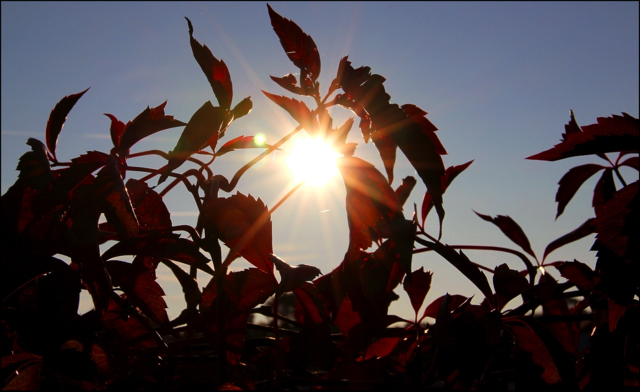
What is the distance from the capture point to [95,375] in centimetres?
55

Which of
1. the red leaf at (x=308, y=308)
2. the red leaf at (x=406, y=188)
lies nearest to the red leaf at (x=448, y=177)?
the red leaf at (x=406, y=188)

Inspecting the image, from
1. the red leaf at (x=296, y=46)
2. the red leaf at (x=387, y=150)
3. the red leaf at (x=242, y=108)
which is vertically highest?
the red leaf at (x=296, y=46)

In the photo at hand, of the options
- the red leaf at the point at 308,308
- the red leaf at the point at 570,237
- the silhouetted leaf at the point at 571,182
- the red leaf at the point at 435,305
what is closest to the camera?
the red leaf at the point at 308,308

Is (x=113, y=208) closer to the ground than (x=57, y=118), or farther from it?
closer to the ground

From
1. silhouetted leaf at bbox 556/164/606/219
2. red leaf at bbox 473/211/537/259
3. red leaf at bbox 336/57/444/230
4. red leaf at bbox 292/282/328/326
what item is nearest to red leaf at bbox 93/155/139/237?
red leaf at bbox 292/282/328/326

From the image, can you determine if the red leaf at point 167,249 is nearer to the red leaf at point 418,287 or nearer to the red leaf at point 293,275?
the red leaf at point 293,275

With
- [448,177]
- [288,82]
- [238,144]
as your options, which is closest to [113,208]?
[238,144]

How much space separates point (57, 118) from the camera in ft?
2.48

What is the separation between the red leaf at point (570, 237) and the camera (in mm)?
993

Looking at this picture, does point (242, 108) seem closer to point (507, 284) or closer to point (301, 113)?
point (301, 113)

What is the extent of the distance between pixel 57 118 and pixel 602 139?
2.88 ft

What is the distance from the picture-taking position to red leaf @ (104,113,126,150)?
765 millimetres

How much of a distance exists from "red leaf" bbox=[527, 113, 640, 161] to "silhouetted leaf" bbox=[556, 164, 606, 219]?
0.38m

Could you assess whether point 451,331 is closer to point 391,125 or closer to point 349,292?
point 349,292
